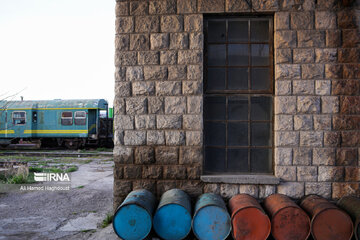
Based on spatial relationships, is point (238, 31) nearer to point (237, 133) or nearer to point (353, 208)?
point (237, 133)

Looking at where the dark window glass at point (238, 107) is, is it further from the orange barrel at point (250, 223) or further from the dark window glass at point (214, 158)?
the orange barrel at point (250, 223)

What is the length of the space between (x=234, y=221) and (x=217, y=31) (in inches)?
122

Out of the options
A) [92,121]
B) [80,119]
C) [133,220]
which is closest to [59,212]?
[133,220]

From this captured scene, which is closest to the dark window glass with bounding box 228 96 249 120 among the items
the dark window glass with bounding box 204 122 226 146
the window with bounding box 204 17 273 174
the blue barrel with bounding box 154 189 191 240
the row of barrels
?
the window with bounding box 204 17 273 174

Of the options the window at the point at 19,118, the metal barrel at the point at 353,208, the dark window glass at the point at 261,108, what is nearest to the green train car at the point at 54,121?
the window at the point at 19,118

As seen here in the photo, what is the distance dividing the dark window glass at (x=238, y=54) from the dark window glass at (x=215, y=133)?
3.61 feet

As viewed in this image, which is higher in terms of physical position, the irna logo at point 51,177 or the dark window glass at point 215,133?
the dark window glass at point 215,133

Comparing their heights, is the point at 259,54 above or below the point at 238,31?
below

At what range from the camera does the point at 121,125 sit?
4355mm

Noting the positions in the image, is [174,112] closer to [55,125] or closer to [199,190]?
[199,190]

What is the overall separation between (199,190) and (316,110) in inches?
90.5

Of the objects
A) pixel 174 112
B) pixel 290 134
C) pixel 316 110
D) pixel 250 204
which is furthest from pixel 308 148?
pixel 174 112

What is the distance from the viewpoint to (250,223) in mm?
3490

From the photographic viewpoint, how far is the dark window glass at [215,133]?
449cm
